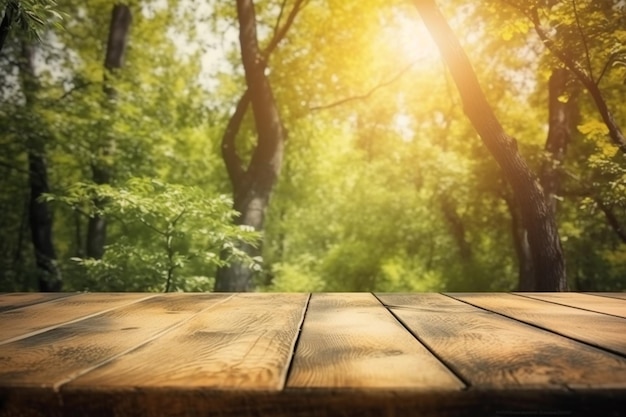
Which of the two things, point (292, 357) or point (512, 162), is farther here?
point (512, 162)

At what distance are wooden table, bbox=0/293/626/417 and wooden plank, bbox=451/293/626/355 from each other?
0.04ft

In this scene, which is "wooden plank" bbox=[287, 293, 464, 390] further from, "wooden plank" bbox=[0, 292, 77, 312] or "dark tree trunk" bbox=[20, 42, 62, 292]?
"dark tree trunk" bbox=[20, 42, 62, 292]

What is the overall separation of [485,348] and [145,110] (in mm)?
12587

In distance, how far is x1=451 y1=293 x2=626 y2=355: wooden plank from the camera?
1.31m

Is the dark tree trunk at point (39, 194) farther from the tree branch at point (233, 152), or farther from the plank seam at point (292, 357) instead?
the plank seam at point (292, 357)

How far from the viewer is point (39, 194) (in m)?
9.88

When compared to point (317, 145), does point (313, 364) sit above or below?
below

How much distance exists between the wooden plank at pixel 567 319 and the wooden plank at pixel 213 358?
3.00ft

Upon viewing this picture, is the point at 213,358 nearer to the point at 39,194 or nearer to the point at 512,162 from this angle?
the point at 512,162

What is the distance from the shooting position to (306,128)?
46.4 feet

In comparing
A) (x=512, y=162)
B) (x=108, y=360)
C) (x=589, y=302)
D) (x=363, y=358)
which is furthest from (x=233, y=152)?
(x=363, y=358)

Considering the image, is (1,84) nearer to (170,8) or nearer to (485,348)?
(170,8)

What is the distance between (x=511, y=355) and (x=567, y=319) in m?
0.77

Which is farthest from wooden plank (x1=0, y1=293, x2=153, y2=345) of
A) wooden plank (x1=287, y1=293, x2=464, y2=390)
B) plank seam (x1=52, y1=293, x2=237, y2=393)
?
wooden plank (x1=287, y1=293, x2=464, y2=390)
